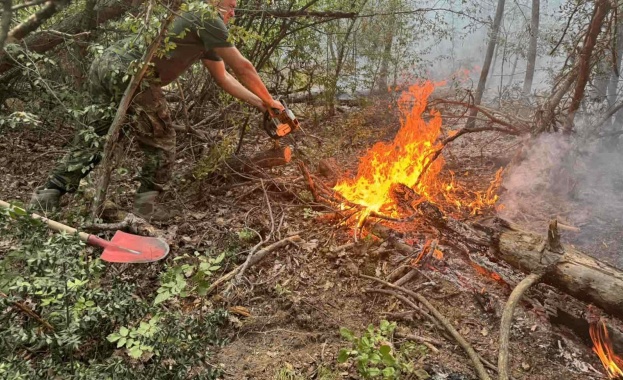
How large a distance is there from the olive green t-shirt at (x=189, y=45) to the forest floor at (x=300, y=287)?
1.06 m

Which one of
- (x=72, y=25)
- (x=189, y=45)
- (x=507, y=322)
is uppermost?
(x=72, y=25)

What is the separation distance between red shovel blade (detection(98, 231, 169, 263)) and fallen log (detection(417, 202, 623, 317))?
2.67 meters

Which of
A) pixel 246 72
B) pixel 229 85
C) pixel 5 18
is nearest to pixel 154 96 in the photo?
pixel 229 85

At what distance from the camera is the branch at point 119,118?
2744 millimetres

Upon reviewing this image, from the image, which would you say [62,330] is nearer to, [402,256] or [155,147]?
[155,147]

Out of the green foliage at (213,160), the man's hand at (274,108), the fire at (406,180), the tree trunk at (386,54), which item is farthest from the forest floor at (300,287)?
the tree trunk at (386,54)

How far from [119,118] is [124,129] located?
659 millimetres

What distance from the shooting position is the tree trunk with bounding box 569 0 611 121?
4762 mm

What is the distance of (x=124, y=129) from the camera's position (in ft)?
11.8

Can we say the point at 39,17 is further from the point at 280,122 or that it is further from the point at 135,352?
the point at 280,122

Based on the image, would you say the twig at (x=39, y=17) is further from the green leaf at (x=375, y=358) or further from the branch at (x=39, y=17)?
the green leaf at (x=375, y=358)

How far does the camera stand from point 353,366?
2441mm

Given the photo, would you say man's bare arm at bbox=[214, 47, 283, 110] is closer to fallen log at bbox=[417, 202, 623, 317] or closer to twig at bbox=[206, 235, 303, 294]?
twig at bbox=[206, 235, 303, 294]

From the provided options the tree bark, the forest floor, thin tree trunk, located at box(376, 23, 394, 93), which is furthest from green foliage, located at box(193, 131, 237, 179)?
thin tree trunk, located at box(376, 23, 394, 93)
